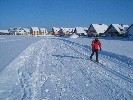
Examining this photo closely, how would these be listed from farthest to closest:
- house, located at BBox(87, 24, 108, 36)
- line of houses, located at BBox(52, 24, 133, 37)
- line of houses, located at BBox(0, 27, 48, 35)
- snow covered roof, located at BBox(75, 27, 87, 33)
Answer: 1. line of houses, located at BBox(0, 27, 48, 35)
2. snow covered roof, located at BBox(75, 27, 87, 33)
3. house, located at BBox(87, 24, 108, 36)
4. line of houses, located at BBox(52, 24, 133, 37)

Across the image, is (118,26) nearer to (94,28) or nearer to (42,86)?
(94,28)

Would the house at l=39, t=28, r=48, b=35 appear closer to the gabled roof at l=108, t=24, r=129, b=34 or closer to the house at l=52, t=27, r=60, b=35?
the house at l=52, t=27, r=60, b=35

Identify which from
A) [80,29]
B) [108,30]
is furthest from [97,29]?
[80,29]

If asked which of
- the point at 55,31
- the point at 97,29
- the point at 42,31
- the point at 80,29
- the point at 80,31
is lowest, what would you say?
the point at 80,31

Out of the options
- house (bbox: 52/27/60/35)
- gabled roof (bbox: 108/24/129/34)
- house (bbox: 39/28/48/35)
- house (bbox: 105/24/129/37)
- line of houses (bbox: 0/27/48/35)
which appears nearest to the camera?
house (bbox: 105/24/129/37)

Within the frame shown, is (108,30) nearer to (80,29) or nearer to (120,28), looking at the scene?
(120,28)

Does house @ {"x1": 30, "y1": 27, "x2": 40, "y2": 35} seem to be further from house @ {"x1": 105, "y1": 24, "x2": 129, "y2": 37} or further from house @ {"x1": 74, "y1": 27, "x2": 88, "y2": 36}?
house @ {"x1": 105, "y1": 24, "x2": 129, "y2": 37}

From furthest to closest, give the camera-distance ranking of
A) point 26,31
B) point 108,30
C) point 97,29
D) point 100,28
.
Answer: point 26,31 < point 100,28 < point 97,29 < point 108,30

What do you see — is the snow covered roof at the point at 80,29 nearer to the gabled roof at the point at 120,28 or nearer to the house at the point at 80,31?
the house at the point at 80,31

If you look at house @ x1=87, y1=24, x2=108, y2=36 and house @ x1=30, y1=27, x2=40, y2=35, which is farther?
house @ x1=30, y1=27, x2=40, y2=35

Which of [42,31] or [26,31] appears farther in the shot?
[42,31]

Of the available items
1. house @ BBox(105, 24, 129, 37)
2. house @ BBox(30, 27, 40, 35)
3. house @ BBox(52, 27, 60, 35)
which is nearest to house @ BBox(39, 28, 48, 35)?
house @ BBox(30, 27, 40, 35)

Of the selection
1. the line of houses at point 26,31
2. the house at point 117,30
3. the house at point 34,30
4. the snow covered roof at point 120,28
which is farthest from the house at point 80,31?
the line of houses at point 26,31

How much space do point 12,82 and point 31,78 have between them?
3.09ft
